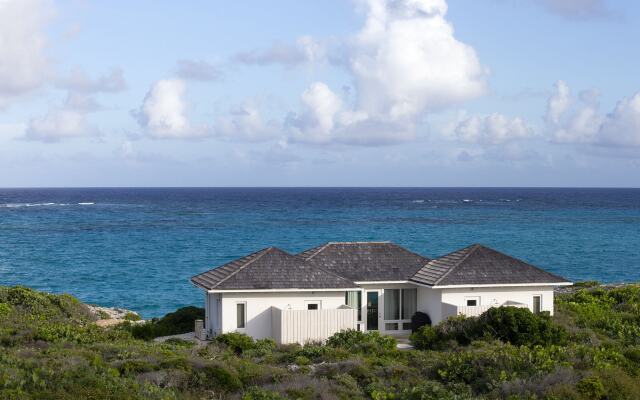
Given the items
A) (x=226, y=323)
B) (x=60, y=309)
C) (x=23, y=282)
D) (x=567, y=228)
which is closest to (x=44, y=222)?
(x=23, y=282)

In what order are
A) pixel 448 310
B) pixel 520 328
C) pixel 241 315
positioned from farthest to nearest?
pixel 448 310, pixel 241 315, pixel 520 328

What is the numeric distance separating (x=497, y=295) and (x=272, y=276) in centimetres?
850

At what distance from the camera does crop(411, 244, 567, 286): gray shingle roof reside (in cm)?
3128

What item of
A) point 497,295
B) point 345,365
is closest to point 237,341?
point 345,365

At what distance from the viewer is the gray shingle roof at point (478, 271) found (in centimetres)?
3128

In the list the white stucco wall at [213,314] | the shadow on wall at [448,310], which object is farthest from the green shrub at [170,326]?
the shadow on wall at [448,310]

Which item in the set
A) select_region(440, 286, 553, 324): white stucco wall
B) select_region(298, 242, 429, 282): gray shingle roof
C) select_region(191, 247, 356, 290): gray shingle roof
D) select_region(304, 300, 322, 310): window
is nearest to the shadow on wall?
select_region(440, 286, 553, 324): white stucco wall

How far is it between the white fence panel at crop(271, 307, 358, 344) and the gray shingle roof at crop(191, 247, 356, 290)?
1315mm

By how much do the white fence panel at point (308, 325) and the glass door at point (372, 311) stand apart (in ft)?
9.60

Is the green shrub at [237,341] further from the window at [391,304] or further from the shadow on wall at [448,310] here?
the shadow on wall at [448,310]

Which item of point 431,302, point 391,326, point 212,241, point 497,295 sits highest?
point 497,295

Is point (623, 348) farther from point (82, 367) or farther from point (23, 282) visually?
point (23, 282)

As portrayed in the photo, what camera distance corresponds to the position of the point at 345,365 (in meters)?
22.3

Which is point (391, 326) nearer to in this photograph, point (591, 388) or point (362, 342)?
point (362, 342)
